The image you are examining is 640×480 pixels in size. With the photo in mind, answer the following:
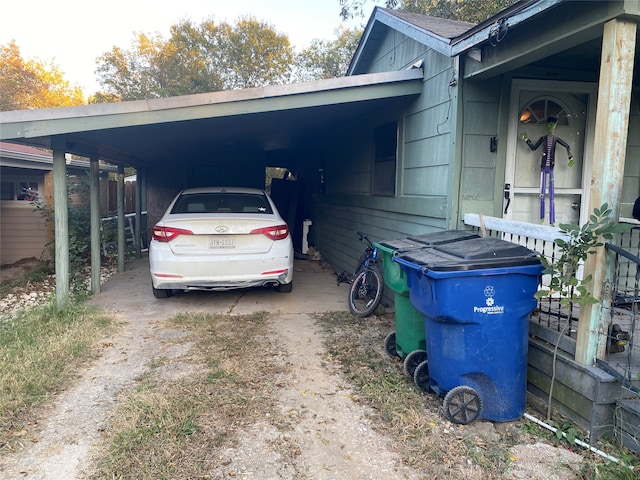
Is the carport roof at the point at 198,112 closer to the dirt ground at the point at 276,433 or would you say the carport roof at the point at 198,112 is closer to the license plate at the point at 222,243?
the license plate at the point at 222,243

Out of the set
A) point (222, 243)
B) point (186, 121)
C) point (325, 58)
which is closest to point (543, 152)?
point (222, 243)

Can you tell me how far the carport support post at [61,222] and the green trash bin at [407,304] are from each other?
158 inches

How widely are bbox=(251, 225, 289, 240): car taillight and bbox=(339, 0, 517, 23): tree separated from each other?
36.3 feet

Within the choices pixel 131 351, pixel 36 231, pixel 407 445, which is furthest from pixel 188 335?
pixel 36 231

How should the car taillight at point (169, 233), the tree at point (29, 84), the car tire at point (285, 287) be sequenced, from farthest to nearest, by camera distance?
the tree at point (29, 84) → the car tire at point (285, 287) → the car taillight at point (169, 233)

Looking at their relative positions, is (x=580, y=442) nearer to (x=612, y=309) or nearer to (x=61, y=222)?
(x=612, y=309)

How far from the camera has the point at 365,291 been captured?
5633mm

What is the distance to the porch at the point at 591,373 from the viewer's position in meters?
2.57

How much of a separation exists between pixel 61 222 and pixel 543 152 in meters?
5.57

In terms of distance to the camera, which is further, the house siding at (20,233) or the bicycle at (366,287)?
the house siding at (20,233)

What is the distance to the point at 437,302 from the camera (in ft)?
9.43

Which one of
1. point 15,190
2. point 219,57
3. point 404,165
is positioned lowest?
point 15,190

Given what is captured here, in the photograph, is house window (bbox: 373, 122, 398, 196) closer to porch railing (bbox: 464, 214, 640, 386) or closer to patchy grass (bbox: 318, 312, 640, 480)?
porch railing (bbox: 464, 214, 640, 386)

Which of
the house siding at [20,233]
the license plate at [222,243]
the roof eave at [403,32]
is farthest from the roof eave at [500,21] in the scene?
the house siding at [20,233]
